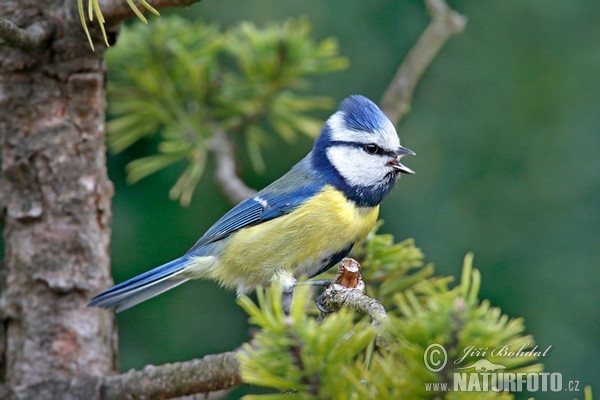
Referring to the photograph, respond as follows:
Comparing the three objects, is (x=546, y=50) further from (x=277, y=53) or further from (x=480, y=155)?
(x=277, y=53)

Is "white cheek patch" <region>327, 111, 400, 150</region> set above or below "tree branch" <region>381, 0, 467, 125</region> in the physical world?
below

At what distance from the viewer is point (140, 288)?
1.17 m

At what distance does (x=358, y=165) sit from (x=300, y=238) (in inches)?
6.4

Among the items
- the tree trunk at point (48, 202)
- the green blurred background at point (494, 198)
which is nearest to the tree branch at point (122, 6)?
the tree trunk at point (48, 202)

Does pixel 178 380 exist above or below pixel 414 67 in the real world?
below

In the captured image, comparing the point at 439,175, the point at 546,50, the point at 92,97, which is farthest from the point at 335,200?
the point at 546,50

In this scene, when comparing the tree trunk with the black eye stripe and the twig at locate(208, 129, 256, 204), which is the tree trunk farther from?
the black eye stripe

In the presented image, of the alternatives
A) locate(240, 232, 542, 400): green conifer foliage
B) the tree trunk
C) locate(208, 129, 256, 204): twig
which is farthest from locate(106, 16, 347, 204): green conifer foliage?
locate(240, 232, 542, 400): green conifer foliage

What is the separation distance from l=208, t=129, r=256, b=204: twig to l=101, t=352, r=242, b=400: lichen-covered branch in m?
0.39

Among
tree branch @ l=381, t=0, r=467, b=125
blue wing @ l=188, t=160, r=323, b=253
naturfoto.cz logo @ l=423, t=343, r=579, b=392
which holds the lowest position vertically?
naturfoto.cz logo @ l=423, t=343, r=579, b=392

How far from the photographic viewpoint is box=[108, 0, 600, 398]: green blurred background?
1.65 m

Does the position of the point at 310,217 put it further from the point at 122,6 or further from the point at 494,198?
the point at 494,198

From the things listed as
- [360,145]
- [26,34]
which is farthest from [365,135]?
[26,34]

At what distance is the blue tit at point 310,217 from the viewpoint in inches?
47.5
